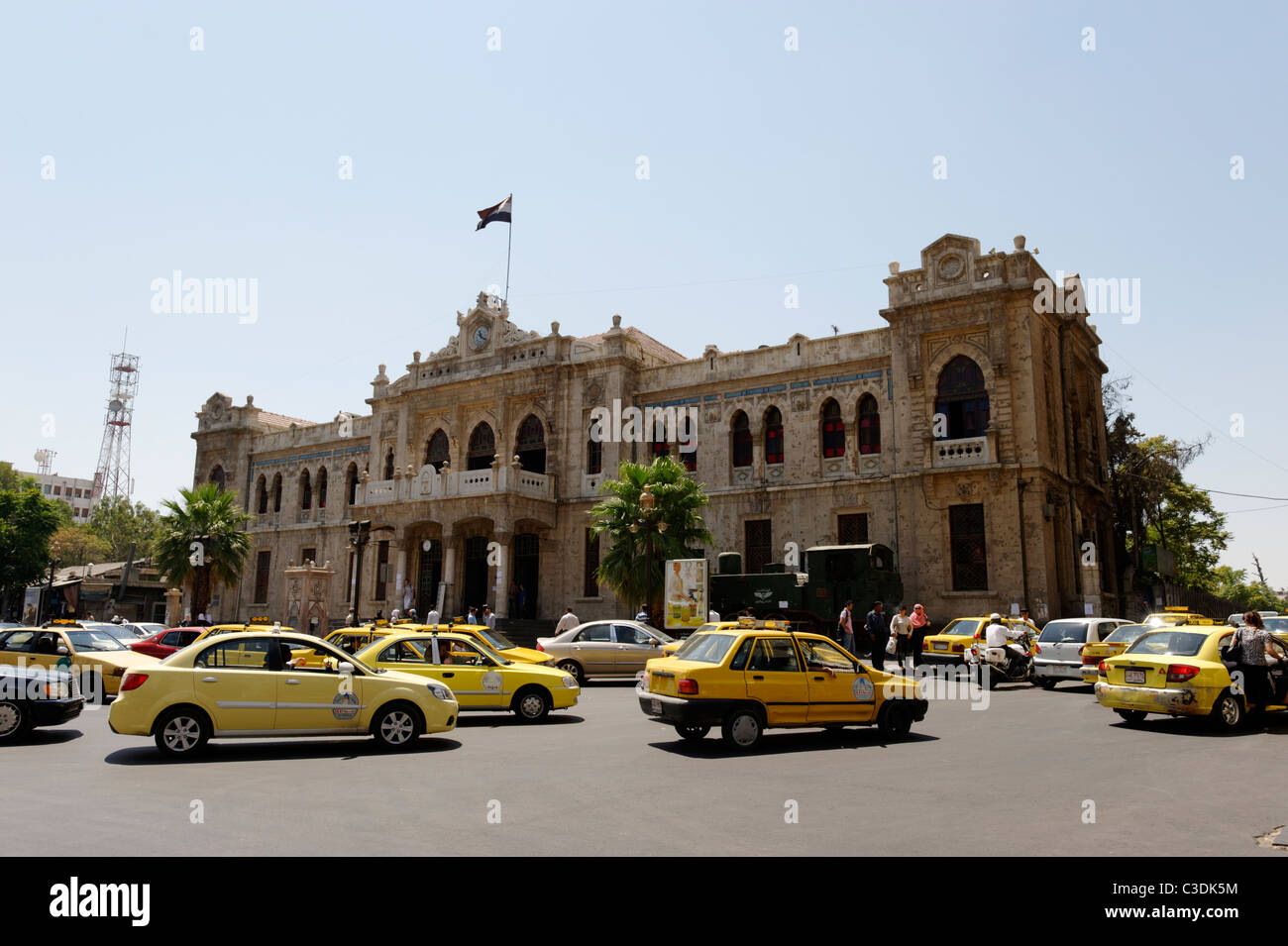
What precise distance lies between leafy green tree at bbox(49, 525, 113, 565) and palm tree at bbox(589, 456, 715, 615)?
62.0 metres

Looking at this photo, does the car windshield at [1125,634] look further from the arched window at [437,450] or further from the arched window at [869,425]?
the arched window at [437,450]

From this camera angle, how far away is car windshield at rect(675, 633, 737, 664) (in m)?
11.1

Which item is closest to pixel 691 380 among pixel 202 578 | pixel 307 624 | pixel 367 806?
pixel 307 624

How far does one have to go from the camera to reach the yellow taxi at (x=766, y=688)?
35.3 feet

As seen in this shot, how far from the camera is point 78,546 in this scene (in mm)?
76875

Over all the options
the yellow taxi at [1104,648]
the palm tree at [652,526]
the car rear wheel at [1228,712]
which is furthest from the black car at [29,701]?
the yellow taxi at [1104,648]

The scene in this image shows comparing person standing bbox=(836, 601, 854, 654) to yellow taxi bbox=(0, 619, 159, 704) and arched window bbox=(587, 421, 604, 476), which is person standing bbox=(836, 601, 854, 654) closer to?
yellow taxi bbox=(0, 619, 159, 704)

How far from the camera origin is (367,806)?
7270 millimetres

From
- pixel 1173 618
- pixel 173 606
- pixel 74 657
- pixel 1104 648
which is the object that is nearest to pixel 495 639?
pixel 74 657

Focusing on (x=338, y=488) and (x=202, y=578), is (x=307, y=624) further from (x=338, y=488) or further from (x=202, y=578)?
(x=338, y=488)

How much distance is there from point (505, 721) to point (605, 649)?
6163 millimetres

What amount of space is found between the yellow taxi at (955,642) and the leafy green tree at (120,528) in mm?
78211

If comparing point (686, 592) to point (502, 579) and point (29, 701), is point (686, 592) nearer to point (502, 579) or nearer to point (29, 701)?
point (502, 579)
